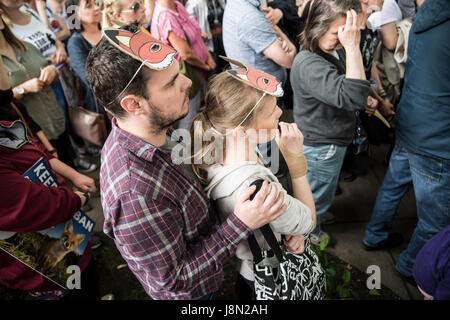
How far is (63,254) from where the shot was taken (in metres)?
1.54

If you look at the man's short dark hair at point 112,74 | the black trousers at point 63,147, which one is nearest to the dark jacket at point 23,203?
the man's short dark hair at point 112,74

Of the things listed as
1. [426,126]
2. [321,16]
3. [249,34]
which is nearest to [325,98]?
[321,16]

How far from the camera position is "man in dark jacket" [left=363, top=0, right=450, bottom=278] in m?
1.60

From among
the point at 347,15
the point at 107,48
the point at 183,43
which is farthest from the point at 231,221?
the point at 183,43

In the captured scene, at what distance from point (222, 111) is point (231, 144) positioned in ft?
0.51

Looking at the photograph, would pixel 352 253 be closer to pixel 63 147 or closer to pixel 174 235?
pixel 174 235

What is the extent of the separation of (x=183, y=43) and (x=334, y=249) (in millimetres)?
2285

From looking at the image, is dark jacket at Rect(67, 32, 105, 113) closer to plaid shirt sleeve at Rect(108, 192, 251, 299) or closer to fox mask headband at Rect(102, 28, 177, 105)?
fox mask headband at Rect(102, 28, 177, 105)

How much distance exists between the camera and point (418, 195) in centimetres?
198

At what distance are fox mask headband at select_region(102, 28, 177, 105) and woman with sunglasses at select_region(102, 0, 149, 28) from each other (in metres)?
1.76

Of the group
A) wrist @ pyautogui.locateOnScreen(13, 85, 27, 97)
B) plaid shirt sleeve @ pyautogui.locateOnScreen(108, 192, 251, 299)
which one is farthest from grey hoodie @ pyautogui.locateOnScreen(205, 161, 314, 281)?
wrist @ pyautogui.locateOnScreen(13, 85, 27, 97)

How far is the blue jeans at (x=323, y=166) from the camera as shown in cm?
208

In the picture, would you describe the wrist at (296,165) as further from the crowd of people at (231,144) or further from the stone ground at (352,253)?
the stone ground at (352,253)

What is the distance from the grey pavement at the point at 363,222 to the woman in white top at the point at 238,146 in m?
1.21
